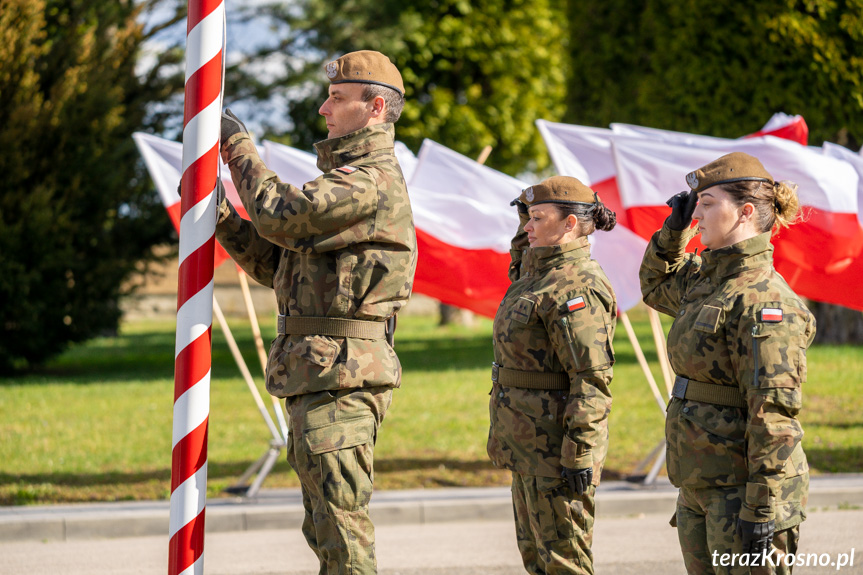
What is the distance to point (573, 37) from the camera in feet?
61.9

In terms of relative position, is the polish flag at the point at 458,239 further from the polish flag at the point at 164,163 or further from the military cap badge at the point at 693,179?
the military cap badge at the point at 693,179

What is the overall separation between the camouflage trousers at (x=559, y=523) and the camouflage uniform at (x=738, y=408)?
1.34ft

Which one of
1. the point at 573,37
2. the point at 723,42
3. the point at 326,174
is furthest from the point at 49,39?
the point at 326,174

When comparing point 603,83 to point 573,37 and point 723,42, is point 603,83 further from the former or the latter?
point 723,42

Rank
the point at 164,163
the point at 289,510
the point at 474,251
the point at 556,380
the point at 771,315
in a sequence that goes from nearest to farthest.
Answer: the point at 771,315
the point at 556,380
the point at 289,510
the point at 164,163
the point at 474,251

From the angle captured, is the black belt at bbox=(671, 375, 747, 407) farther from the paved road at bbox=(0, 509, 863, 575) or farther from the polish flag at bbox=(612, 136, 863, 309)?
the polish flag at bbox=(612, 136, 863, 309)

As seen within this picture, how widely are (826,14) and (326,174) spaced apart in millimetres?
11307

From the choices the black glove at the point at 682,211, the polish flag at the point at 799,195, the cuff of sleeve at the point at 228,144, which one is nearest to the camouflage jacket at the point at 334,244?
the cuff of sleeve at the point at 228,144

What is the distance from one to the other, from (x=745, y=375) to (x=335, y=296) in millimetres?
1367

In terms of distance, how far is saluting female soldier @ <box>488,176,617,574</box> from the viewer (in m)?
3.68

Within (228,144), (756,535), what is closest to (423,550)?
(756,535)

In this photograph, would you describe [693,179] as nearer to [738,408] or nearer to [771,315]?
[771,315]

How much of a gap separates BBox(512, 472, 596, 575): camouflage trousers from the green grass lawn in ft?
12.5

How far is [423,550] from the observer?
5922 millimetres
